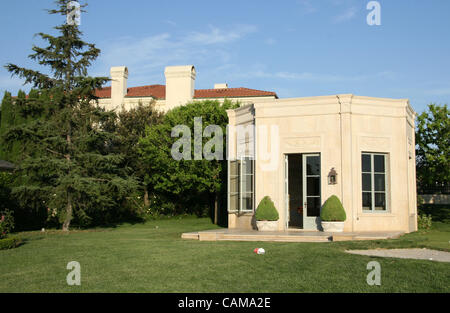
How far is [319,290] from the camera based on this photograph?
6457mm

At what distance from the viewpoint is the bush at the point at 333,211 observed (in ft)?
49.0

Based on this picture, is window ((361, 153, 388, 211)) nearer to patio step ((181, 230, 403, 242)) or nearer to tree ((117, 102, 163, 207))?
patio step ((181, 230, 403, 242))

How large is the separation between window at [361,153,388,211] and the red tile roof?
789 inches

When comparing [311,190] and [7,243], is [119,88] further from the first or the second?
[7,243]

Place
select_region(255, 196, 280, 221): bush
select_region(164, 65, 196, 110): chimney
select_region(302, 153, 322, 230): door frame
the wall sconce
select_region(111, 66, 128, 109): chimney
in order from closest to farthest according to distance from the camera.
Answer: the wall sconce, select_region(255, 196, 280, 221): bush, select_region(302, 153, 322, 230): door frame, select_region(164, 65, 196, 110): chimney, select_region(111, 66, 128, 109): chimney

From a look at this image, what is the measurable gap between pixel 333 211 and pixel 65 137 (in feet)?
43.0

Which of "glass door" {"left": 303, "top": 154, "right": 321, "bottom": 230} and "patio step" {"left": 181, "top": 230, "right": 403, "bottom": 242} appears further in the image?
"glass door" {"left": 303, "top": 154, "right": 321, "bottom": 230}

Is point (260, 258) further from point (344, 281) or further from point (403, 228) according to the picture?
point (403, 228)

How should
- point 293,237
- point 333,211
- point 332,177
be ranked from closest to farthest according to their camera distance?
1. point 293,237
2. point 333,211
3. point 332,177

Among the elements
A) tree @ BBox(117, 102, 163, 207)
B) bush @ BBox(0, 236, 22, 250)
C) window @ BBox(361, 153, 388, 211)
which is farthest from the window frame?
tree @ BBox(117, 102, 163, 207)

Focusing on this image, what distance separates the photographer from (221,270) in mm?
8055

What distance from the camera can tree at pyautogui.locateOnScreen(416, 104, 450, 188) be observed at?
2094 cm

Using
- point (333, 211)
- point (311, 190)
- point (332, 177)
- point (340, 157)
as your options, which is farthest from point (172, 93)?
point (333, 211)

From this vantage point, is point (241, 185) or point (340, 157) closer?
point (340, 157)
